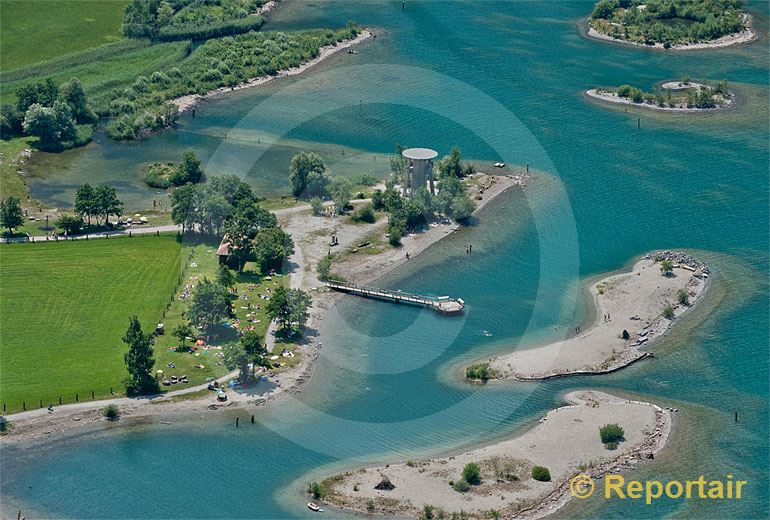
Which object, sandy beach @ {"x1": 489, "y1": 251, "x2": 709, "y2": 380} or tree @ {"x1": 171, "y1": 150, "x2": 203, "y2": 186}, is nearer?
sandy beach @ {"x1": 489, "y1": 251, "x2": 709, "y2": 380}

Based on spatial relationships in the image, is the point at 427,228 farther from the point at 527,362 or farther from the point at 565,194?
the point at 527,362

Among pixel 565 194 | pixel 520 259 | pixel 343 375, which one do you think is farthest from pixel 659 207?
pixel 343 375

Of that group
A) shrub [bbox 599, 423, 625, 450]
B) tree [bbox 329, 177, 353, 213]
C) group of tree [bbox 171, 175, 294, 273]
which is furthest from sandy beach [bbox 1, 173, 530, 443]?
shrub [bbox 599, 423, 625, 450]

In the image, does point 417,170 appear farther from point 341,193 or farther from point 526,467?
point 526,467

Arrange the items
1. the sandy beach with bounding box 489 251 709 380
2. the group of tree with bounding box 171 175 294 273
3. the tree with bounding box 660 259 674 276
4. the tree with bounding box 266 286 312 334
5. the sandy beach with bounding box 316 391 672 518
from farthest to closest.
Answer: the tree with bounding box 660 259 674 276
the group of tree with bounding box 171 175 294 273
the tree with bounding box 266 286 312 334
the sandy beach with bounding box 489 251 709 380
the sandy beach with bounding box 316 391 672 518

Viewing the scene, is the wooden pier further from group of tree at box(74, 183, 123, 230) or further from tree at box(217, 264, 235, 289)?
group of tree at box(74, 183, 123, 230)

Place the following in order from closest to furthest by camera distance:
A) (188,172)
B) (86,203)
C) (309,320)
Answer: (309,320) → (86,203) → (188,172)

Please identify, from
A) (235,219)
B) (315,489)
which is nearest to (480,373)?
(315,489)

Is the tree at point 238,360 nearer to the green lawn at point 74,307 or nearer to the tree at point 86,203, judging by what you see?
the green lawn at point 74,307
